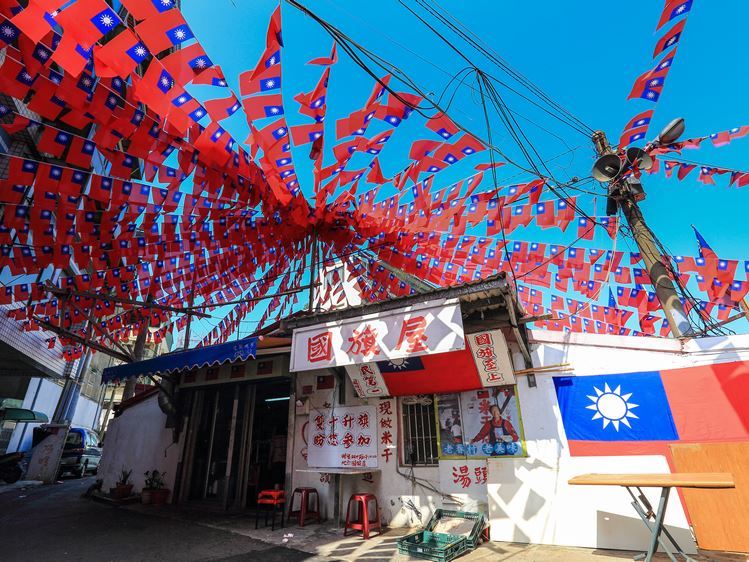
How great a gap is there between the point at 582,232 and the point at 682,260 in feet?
→ 8.57

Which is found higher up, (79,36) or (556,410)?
(79,36)

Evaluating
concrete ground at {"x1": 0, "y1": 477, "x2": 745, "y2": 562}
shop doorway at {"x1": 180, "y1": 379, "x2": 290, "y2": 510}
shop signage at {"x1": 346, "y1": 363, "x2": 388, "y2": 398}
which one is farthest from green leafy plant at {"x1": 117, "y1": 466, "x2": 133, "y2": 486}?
shop signage at {"x1": 346, "y1": 363, "x2": 388, "y2": 398}

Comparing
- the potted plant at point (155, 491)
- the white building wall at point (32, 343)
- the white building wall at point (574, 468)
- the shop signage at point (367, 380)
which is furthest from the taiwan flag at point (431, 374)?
the white building wall at point (32, 343)

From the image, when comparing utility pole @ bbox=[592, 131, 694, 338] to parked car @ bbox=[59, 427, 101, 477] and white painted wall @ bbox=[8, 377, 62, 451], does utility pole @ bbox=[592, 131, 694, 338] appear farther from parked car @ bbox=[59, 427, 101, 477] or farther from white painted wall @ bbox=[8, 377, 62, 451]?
white painted wall @ bbox=[8, 377, 62, 451]

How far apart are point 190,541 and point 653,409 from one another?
8485 millimetres

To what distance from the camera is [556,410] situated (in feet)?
21.3

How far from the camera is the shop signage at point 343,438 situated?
8125 millimetres

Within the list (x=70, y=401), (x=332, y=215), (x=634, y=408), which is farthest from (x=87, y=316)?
(x=70, y=401)

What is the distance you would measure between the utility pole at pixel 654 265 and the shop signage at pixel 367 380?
20.0 feet

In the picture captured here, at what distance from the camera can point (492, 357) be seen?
22.9ft

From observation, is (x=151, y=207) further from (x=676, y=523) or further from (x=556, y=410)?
→ (x=676, y=523)

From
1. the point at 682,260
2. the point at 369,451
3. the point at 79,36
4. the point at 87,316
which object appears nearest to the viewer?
the point at 79,36

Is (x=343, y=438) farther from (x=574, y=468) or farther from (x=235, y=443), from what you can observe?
(x=574, y=468)

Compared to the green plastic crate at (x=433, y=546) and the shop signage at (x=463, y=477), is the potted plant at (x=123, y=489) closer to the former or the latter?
the green plastic crate at (x=433, y=546)
